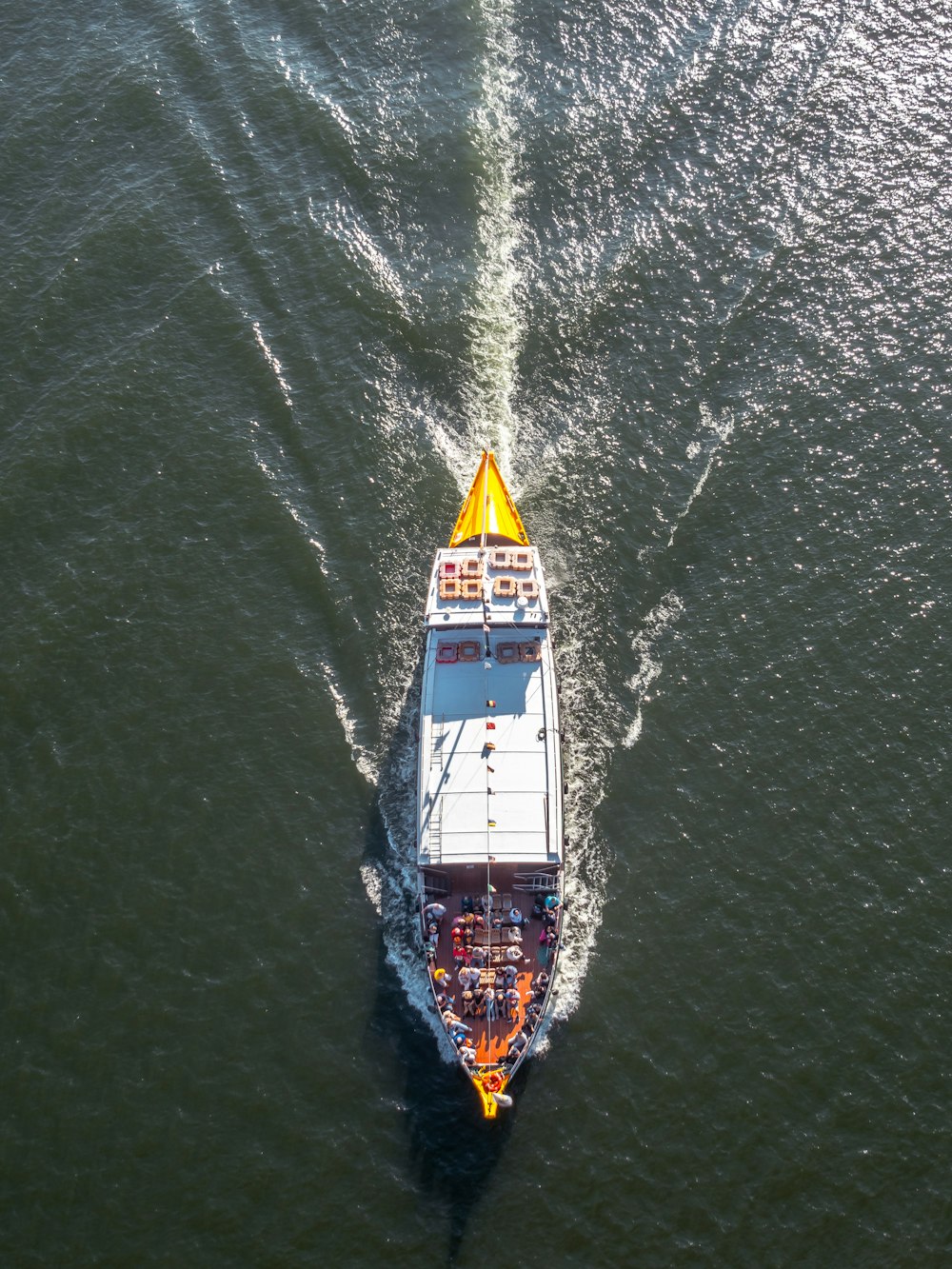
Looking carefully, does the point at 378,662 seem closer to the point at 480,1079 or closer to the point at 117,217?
the point at 480,1079

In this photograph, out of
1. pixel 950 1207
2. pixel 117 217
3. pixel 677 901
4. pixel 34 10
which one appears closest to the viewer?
pixel 950 1207

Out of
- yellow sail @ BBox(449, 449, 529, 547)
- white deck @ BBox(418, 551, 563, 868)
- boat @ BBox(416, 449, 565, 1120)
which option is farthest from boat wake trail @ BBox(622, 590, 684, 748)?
yellow sail @ BBox(449, 449, 529, 547)

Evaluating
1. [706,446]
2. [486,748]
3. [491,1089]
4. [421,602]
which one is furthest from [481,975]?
[706,446]

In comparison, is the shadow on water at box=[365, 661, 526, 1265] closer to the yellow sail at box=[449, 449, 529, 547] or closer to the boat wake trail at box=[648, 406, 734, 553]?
the yellow sail at box=[449, 449, 529, 547]

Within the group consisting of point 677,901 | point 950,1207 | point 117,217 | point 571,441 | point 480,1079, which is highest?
point 117,217

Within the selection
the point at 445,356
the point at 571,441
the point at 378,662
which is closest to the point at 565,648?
the point at 378,662
